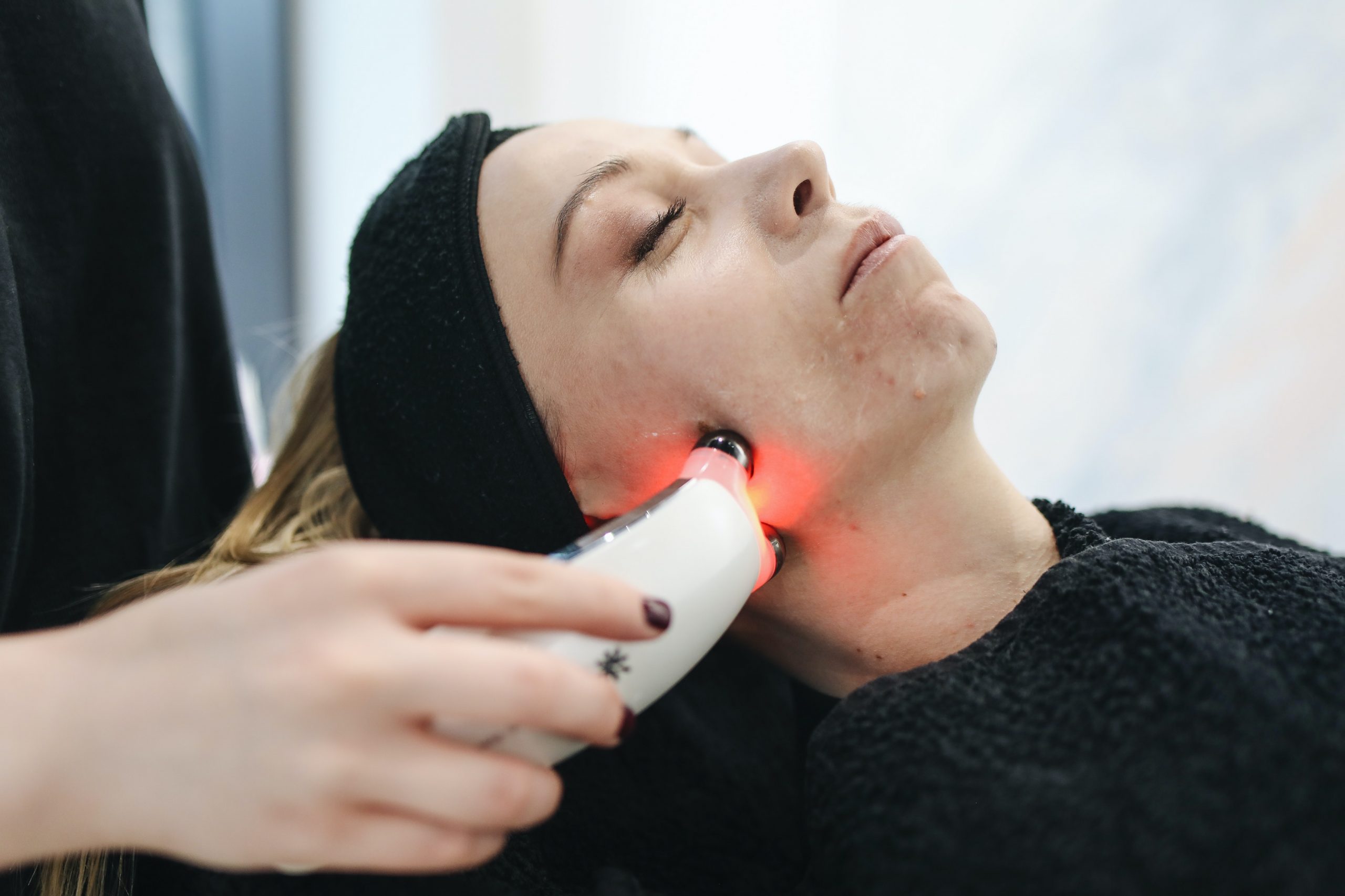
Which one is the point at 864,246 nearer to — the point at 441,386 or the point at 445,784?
the point at 441,386

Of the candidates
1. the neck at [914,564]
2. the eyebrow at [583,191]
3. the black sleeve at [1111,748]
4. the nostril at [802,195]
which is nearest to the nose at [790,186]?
the nostril at [802,195]

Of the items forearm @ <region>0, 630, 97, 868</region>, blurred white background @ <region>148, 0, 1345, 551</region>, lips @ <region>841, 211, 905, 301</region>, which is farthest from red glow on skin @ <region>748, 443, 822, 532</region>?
blurred white background @ <region>148, 0, 1345, 551</region>

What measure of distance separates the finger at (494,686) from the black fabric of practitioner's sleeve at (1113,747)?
10.1 inches

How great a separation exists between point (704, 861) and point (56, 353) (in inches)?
35.2

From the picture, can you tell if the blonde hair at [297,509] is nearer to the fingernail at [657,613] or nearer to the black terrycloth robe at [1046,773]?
the black terrycloth robe at [1046,773]

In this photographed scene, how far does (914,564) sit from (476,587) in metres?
0.48

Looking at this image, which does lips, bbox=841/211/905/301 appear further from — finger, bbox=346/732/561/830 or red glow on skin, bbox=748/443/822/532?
finger, bbox=346/732/561/830

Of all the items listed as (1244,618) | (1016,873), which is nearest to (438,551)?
(1016,873)

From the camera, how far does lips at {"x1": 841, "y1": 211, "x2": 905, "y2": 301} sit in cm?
74

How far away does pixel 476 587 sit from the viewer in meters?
0.44

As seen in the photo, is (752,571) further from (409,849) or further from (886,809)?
(409,849)

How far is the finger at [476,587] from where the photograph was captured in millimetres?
433

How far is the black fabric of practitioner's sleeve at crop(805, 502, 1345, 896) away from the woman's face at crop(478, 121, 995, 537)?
0.19m

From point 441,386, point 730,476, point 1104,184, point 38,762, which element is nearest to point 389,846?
Result: point 38,762
